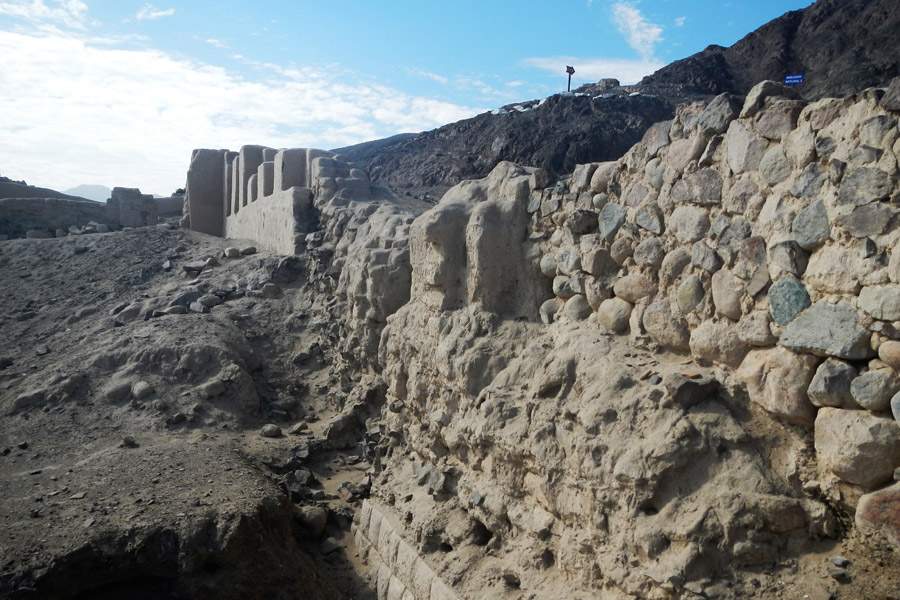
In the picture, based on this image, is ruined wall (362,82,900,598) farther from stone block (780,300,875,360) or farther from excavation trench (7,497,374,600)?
excavation trench (7,497,374,600)

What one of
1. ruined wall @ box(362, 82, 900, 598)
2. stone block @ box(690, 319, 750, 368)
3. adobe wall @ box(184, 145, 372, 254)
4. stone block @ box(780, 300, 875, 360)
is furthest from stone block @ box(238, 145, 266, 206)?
stone block @ box(780, 300, 875, 360)

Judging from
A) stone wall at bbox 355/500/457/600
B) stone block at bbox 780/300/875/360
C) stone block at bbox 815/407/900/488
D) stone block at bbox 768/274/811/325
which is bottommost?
stone wall at bbox 355/500/457/600

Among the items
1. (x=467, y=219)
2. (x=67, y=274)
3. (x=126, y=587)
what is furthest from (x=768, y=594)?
(x=67, y=274)

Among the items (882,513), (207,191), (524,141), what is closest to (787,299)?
(882,513)

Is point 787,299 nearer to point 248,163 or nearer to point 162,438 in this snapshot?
point 162,438

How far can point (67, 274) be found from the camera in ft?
36.0

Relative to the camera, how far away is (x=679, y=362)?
11.5 feet

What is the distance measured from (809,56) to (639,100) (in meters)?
6.81

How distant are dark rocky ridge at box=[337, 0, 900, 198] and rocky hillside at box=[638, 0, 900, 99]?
47mm

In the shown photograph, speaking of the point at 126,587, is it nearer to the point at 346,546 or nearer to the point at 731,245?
the point at 346,546

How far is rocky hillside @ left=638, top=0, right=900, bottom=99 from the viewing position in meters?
21.5

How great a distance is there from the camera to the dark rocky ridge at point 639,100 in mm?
23875

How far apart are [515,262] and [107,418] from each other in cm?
430

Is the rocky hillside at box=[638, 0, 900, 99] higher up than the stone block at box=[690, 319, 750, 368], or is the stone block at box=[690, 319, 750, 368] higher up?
the rocky hillside at box=[638, 0, 900, 99]
